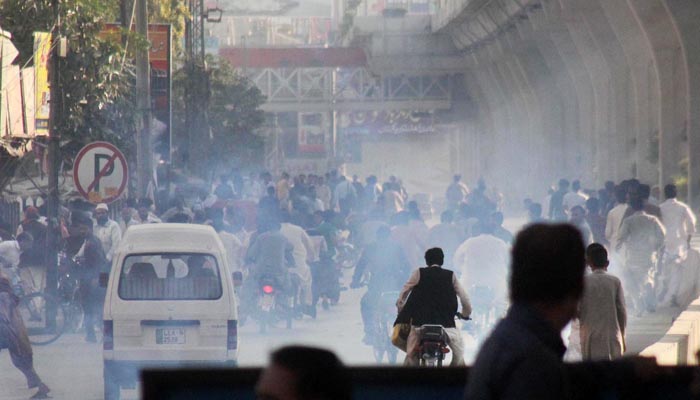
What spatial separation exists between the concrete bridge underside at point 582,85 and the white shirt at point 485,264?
67.1ft

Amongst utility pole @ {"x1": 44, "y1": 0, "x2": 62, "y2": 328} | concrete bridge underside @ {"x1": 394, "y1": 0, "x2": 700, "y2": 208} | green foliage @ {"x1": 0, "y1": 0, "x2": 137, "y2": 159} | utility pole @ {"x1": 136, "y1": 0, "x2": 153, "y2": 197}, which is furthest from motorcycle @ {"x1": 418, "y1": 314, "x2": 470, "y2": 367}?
concrete bridge underside @ {"x1": 394, "y1": 0, "x2": 700, "y2": 208}

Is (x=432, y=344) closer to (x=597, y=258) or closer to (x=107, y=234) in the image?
(x=597, y=258)

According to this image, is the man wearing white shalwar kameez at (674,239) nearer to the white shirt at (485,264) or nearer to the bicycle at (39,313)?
the white shirt at (485,264)

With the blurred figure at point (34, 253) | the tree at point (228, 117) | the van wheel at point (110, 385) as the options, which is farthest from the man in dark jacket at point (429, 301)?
the tree at point (228, 117)

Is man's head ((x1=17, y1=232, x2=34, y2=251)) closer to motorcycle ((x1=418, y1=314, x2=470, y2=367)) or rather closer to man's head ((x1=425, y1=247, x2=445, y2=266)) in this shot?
man's head ((x1=425, y1=247, x2=445, y2=266))

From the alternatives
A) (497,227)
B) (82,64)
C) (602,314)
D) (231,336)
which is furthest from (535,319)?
(82,64)

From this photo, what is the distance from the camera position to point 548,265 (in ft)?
10.3

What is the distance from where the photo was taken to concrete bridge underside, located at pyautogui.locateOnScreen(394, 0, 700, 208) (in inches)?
1485

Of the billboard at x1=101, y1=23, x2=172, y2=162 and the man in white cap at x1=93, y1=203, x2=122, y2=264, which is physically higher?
the billboard at x1=101, y1=23, x2=172, y2=162

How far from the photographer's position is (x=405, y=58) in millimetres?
72812

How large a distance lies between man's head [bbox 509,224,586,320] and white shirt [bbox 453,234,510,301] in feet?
40.1

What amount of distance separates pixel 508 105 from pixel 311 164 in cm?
3711

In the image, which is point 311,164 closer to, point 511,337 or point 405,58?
point 405,58

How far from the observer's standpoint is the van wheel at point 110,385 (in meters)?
13.0
